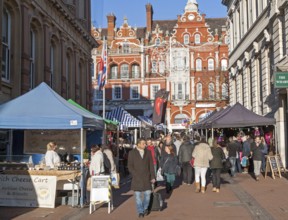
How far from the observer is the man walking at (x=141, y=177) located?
393 inches

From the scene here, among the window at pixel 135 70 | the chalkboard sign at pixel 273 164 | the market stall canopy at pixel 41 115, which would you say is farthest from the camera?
the window at pixel 135 70

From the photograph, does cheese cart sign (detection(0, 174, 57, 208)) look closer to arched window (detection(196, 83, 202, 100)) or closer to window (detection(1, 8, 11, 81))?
window (detection(1, 8, 11, 81))

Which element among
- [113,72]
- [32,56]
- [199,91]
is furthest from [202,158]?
[113,72]

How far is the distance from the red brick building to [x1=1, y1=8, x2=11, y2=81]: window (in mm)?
42936

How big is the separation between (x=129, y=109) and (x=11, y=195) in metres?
52.6

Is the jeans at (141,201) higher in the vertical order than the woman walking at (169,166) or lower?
lower

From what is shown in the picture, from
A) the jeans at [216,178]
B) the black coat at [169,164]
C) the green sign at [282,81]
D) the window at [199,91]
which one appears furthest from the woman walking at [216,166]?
the window at [199,91]

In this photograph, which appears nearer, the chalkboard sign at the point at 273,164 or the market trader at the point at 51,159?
the market trader at the point at 51,159

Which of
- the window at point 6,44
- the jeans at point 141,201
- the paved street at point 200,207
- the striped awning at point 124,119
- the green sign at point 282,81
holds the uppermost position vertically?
the window at point 6,44

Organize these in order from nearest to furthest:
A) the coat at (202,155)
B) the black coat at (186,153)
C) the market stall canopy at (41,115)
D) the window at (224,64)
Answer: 1. the market stall canopy at (41,115)
2. the coat at (202,155)
3. the black coat at (186,153)
4. the window at (224,64)

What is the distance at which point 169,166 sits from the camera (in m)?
14.2

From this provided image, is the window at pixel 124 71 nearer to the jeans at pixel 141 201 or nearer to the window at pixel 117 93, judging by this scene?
the window at pixel 117 93

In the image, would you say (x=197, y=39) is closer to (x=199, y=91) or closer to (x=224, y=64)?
(x=224, y=64)

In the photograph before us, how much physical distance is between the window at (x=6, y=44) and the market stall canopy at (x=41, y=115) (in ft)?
23.8
